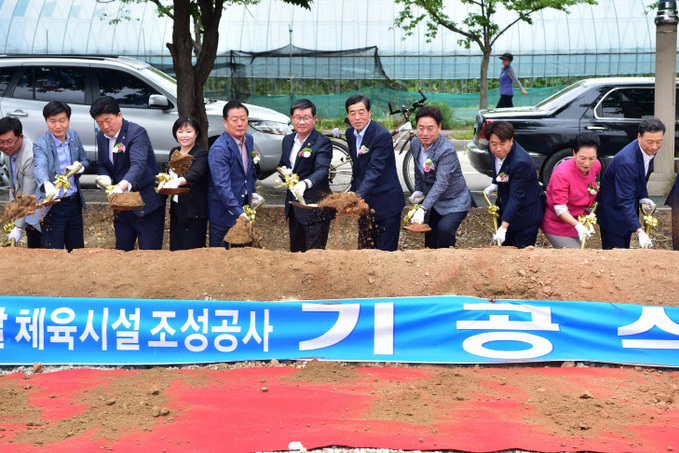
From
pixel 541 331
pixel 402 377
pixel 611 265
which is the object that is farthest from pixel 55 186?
pixel 611 265

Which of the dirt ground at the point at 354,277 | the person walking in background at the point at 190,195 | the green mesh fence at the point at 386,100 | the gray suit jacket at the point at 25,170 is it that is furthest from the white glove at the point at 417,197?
the green mesh fence at the point at 386,100

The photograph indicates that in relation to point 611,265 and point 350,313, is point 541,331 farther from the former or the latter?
point 350,313

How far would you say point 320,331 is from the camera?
5160 mm

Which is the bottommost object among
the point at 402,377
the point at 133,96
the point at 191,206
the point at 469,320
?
the point at 402,377

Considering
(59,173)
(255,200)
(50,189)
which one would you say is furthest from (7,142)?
(255,200)

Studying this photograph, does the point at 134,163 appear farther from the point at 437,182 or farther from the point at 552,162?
the point at 552,162

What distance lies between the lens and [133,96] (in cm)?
1059

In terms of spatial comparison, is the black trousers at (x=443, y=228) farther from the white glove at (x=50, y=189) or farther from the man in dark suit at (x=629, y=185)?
the white glove at (x=50, y=189)

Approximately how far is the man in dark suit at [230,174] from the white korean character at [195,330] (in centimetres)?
124

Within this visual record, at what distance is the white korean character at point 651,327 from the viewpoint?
16.6ft

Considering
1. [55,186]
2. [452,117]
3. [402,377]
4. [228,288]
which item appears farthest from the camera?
[452,117]

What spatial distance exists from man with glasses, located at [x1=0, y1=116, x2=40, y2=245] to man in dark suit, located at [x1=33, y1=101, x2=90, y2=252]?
91 mm

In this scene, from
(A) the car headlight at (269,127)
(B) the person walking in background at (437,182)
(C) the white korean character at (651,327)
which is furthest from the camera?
(A) the car headlight at (269,127)

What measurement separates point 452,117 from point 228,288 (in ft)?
54.3
